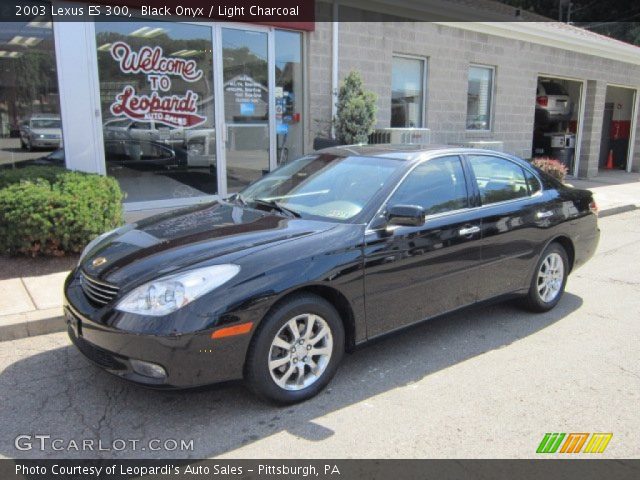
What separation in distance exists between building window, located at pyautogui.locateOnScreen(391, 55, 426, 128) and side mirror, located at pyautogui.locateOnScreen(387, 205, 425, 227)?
7922 mm

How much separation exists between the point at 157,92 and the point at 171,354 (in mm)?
6156

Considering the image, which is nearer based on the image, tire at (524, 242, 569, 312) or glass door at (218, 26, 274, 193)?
tire at (524, 242, 569, 312)

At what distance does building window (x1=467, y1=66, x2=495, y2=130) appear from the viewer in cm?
1263

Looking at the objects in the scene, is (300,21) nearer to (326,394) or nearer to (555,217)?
(555,217)

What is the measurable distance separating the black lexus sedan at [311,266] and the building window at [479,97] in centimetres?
822

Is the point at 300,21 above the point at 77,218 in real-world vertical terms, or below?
above

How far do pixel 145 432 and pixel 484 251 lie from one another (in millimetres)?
2803

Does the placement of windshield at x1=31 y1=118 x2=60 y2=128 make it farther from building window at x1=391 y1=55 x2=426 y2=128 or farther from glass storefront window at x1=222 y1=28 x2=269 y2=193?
building window at x1=391 y1=55 x2=426 y2=128

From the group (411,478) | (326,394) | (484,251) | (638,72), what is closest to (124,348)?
(326,394)

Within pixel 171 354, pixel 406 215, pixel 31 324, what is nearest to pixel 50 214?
pixel 31 324

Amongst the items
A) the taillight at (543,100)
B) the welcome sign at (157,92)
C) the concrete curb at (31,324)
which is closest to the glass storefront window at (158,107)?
the welcome sign at (157,92)

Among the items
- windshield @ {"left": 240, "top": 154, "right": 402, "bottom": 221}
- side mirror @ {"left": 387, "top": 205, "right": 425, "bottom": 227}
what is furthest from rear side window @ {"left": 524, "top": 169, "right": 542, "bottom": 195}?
side mirror @ {"left": 387, "top": 205, "right": 425, "bottom": 227}

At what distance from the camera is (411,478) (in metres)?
2.66

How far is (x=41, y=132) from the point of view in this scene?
714 cm
